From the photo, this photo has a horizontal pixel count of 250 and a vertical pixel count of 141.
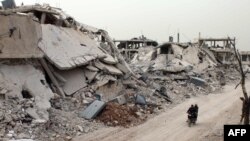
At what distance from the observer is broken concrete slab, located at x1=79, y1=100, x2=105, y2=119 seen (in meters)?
15.1

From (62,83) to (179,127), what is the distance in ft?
17.6

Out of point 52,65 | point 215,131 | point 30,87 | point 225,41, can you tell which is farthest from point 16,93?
point 225,41

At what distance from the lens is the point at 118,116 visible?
51.2ft

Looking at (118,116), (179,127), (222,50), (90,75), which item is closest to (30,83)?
(118,116)

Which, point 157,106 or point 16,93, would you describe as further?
point 157,106

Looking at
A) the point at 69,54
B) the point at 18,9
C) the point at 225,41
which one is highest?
the point at 18,9

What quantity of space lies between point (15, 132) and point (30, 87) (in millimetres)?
2930

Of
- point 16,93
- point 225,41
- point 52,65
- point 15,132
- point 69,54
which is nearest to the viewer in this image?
point 15,132

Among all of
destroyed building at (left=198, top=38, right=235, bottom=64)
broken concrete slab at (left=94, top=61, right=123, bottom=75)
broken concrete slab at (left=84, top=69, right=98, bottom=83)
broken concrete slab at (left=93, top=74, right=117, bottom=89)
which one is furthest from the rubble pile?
destroyed building at (left=198, top=38, right=235, bottom=64)

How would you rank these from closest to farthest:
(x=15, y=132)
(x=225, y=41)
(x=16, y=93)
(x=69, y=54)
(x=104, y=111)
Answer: (x=15, y=132), (x=16, y=93), (x=104, y=111), (x=69, y=54), (x=225, y=41)

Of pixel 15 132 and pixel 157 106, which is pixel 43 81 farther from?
pixel 157 106

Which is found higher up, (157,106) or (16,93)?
(16,93)

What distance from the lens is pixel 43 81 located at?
16.0 meters

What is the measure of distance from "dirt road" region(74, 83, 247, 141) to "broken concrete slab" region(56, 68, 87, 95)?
362 centimetres
